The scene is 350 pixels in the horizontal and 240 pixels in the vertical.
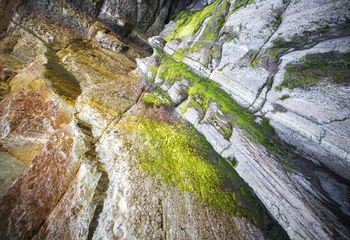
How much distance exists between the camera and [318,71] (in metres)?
7.75

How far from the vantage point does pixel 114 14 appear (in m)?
17.7

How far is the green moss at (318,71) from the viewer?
7.14 meters

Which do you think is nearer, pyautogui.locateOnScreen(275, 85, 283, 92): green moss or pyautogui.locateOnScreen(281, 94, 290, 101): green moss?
pyautogui.locateOnScreen(281, 94, 290, 101): green moss

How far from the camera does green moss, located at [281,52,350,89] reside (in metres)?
7.14

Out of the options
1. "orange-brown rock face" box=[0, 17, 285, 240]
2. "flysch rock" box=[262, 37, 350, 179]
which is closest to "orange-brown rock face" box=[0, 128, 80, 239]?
"orange-brown rock face" box=[0, 17, 285, 240]

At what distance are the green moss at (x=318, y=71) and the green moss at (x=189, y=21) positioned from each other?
A: 9048 millimetres

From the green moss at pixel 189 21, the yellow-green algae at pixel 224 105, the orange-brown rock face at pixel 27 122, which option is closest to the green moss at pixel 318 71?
the yellow-green algae at pixel 224 105

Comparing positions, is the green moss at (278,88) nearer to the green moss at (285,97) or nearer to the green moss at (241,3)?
the green moss at (285,97)

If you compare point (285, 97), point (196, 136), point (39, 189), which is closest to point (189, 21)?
point (196, 136)

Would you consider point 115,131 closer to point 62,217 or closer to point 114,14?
point 62,217

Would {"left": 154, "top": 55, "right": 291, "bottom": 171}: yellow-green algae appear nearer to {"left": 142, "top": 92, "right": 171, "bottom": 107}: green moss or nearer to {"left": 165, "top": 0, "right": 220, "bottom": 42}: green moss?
{"left": 142, "top": 92, "right": 171, "bottom": 107}: green moss

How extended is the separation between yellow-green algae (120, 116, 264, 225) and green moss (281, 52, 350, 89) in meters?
4.74

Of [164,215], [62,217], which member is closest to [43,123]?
[62,217]

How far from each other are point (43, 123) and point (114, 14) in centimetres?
1283
